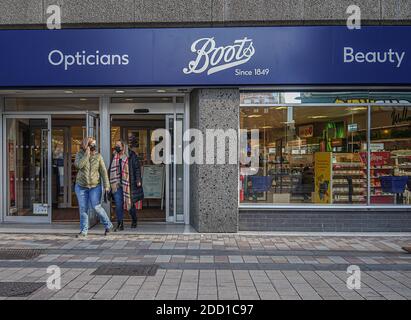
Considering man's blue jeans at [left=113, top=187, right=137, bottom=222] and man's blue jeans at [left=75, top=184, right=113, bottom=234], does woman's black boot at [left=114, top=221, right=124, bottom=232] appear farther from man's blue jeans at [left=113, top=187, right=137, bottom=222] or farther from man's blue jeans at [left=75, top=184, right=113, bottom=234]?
man's blue jeans at [left=75, top=184, right=113, bottom=234]

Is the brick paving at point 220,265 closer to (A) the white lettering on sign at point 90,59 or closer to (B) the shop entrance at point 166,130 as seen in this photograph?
(B) the shop entrance at point 166,130

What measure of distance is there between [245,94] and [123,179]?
9.99 ft

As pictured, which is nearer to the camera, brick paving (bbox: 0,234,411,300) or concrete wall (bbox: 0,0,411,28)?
brick paving (bbox: 0,234,411,300)

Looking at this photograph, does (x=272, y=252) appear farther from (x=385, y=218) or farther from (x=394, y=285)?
(x=385, y=218)

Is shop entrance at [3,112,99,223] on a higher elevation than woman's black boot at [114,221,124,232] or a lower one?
higher

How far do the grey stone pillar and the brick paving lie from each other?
38 centimetres

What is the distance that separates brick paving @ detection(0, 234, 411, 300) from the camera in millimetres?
5484

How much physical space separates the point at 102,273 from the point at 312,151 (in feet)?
18.0

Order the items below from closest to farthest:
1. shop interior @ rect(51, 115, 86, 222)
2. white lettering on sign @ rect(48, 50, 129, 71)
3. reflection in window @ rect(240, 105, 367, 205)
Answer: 1. white lettering on sign @ rect(48, 50, 129, 71)
2. reflection in window @ rect(240, 105, 367, 205)
3. shop interior @ rect(51, 115, 86, 222)

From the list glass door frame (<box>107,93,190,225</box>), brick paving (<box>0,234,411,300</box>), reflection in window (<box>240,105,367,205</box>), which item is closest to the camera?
brick paving (<box>0,234,411,300</box>)

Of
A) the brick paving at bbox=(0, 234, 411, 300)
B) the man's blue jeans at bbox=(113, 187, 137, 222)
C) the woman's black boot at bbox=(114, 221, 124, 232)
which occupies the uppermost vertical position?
the man's blue jeans at bbox=(113, 187, 137, 222)

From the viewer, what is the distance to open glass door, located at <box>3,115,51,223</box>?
10.6 meters

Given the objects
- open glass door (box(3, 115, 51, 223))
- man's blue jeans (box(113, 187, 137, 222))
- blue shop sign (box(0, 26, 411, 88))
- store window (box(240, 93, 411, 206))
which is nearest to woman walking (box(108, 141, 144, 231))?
man's blue jeans (box(113, 187, 137, 222))

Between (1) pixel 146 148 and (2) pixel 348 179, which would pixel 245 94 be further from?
(2) pixel 348 179
